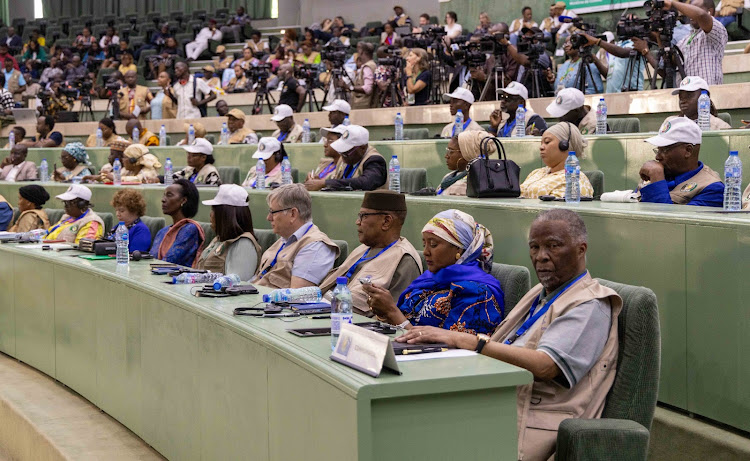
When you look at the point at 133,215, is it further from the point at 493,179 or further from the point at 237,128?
the point at 237,128

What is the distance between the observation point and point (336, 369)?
2.11 meters

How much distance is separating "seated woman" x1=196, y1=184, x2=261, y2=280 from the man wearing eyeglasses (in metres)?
1.87

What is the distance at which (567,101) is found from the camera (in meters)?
6.00

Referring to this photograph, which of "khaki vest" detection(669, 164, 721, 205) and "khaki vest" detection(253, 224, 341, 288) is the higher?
"khaki vest" detection(669, 164, 721, 205)

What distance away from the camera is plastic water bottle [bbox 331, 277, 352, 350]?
2512mm

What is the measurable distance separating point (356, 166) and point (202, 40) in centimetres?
1252

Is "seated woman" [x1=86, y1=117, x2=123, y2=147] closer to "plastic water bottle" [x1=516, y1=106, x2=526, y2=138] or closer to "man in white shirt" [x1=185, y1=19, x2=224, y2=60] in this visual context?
"plastic water bottle" [x1=516, y1=106, x2=526, y2=138]

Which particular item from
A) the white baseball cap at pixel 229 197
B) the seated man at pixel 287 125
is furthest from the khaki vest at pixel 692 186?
the seated man at pixel 287 125

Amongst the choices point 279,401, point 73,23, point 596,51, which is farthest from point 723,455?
point 73,23

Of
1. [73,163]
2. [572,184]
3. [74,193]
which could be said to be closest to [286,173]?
[74,193]

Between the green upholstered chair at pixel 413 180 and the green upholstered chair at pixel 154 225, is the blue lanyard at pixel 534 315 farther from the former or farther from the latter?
the green upholstered chair at pixel 154 225

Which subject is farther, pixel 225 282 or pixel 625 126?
pixel 625 126

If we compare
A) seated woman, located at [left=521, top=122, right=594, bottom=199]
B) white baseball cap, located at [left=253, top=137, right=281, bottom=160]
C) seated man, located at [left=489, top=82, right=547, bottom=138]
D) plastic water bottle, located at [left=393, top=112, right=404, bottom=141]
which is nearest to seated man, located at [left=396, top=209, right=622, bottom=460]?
seated woman, located at [left=521, top=122, right=594, bottom=199]

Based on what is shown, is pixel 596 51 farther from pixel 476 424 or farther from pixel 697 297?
pixel 476 424
